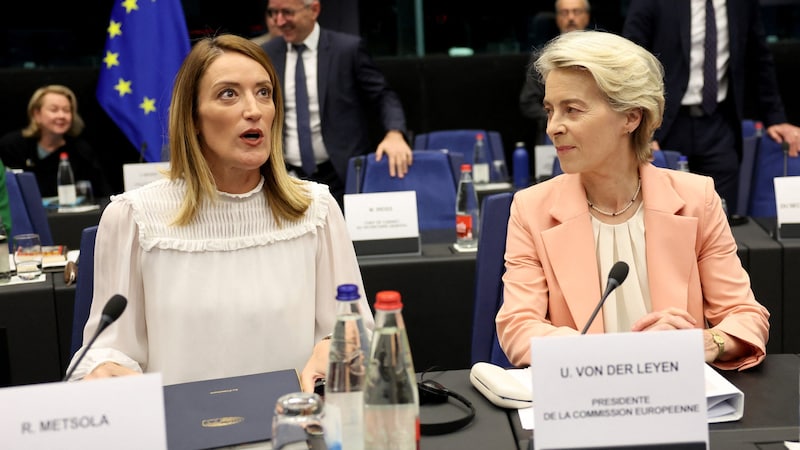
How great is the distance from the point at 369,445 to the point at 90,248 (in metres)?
1.10

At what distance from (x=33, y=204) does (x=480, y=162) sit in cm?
260

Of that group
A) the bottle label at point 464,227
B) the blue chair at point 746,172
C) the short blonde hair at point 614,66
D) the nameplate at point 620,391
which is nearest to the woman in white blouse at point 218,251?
the short blonde hair at point 614,66

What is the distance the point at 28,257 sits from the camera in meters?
3.44

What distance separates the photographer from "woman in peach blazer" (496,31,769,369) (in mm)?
2135

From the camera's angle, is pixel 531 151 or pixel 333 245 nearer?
pixel 333 245

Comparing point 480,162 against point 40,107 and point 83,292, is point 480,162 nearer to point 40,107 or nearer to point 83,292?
point 40,107

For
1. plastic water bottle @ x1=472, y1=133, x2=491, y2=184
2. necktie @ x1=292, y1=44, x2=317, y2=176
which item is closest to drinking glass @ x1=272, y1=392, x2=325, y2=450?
necktie @ x1=292, y1=44, x2=317, y2=176

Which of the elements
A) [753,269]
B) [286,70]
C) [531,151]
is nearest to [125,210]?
[753,269]

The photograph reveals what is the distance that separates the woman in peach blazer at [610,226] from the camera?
2.13 meters

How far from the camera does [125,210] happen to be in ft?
6.83

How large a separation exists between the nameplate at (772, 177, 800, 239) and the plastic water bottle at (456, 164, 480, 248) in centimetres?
107

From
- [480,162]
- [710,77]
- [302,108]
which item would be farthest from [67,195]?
[710,77]

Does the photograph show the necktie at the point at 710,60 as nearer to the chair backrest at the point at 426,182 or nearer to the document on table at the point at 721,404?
the chair backrest at the point at 426,182

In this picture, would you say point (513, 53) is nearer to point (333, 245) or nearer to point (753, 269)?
point (753, 269)
